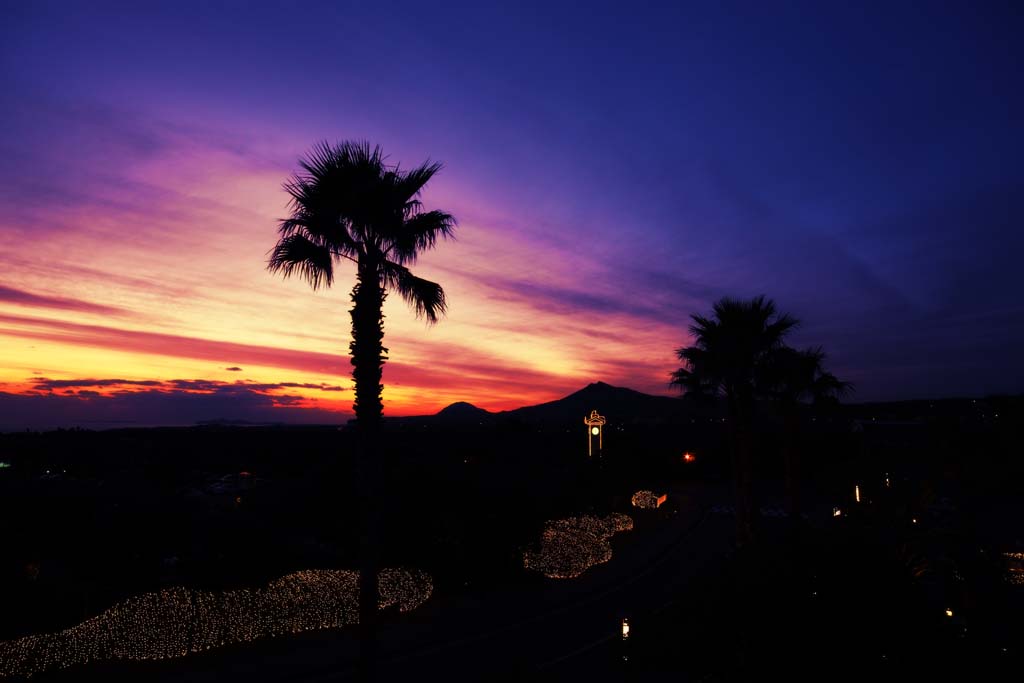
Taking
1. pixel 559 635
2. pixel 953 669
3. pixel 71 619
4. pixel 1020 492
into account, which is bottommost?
pixel 559 635

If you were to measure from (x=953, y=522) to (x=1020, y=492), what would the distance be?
2.08 metres

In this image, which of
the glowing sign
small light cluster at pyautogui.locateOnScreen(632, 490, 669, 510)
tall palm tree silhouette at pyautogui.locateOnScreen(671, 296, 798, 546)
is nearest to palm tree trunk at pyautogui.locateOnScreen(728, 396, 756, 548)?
tall palm tree silhouette at pyautogui.locateOnScreen(671, 296, 798, 546)

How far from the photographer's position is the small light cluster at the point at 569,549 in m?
19.5

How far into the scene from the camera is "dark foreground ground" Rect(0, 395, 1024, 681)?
728 cm

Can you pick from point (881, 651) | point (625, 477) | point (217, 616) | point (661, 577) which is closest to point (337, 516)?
point (217, 616)

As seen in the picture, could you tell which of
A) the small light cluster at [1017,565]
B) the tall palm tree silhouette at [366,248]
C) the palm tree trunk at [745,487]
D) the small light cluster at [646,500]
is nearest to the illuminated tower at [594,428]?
the small light cluster at [646,500]

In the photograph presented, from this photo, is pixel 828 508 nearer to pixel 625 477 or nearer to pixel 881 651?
pixel 625 477

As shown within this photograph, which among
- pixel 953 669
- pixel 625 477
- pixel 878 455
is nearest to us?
pixel 953 669

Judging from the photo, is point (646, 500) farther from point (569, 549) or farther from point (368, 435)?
point (368, 435)

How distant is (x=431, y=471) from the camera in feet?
77.6

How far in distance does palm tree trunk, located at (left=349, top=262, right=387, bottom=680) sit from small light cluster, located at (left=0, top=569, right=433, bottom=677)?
466 centimetres

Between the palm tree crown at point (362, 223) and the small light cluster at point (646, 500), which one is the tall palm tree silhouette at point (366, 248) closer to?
the palm tree crown at point (362, 223)

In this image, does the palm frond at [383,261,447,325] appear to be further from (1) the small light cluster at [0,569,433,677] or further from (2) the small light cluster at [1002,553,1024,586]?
(2) the small light cluster at [1002,553,1024,586]

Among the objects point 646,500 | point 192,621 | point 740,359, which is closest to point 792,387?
point 740,359
